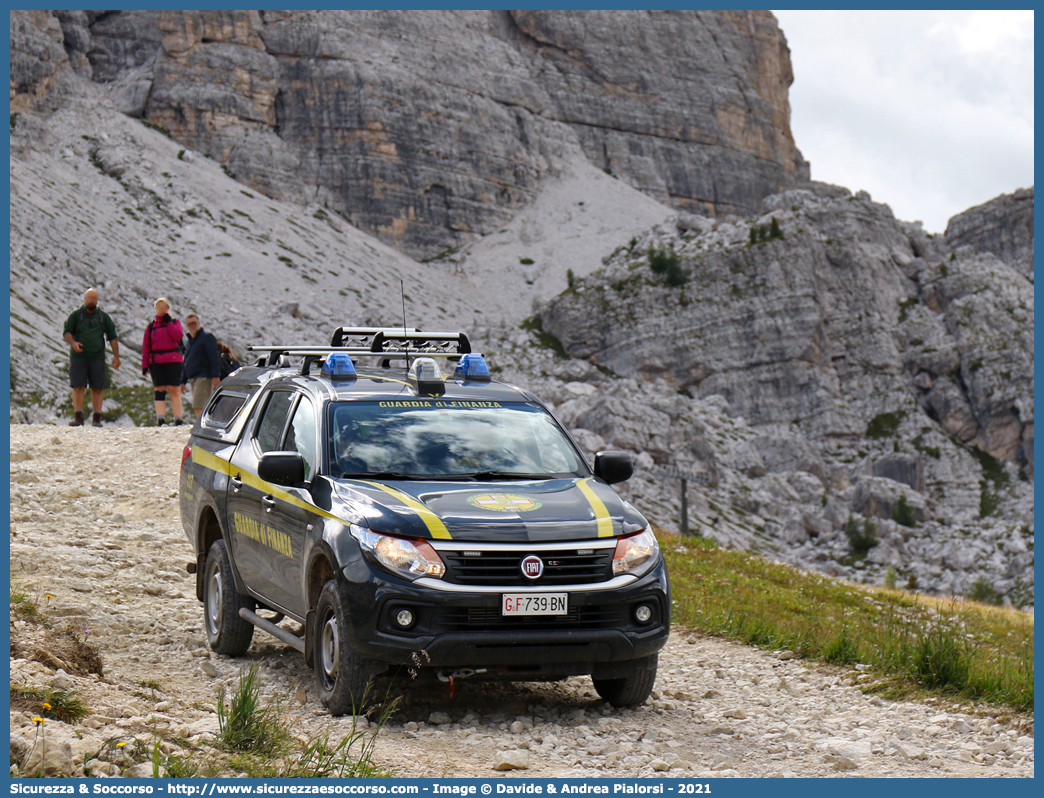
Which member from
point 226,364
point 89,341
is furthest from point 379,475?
point 226,364

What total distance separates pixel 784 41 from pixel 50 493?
122 meters

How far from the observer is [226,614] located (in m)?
7.25

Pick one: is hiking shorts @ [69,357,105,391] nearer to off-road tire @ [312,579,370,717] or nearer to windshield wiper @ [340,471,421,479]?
windshield wiper @ [340,471,421,479]

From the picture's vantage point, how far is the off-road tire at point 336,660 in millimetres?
5520

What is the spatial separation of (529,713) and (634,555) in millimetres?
1208

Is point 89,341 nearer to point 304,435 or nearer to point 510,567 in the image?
point 304,435

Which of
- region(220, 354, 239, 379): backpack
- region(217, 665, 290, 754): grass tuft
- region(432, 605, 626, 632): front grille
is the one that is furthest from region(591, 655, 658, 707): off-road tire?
region(220, 354, 239, 379): backpack

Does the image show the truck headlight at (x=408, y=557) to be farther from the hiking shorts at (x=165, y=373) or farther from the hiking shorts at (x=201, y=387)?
the hiking shorts at (x=165, y=373)

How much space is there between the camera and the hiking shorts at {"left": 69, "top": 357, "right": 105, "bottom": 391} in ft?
56.7

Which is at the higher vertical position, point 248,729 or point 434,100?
point 434,100

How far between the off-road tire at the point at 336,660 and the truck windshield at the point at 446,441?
83 cm

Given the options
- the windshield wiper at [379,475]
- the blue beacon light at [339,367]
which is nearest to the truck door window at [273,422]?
the blue beacon light at [339,367]

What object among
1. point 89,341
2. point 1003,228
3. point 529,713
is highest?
point 1003,228

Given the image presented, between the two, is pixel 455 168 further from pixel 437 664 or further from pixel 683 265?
pixel 437 664
